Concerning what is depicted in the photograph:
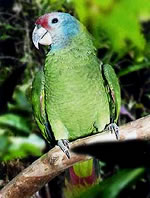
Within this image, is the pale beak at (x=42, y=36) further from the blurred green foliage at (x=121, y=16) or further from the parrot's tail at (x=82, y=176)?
the blurred green foliage at (x=121, y=16)

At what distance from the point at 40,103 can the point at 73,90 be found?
0.14 metres


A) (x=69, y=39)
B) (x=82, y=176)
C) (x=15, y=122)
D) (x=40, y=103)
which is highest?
(x=15, y=122)

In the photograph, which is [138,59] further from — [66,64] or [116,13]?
[116,13]

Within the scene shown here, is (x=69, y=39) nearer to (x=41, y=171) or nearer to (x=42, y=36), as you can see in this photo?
(x=42, y=36)

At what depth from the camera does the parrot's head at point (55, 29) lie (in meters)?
1.22

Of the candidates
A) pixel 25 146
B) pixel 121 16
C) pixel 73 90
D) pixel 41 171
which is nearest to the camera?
pixel 121 16

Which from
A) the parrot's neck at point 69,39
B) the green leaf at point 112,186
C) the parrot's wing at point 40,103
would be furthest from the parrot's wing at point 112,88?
the green leaf at point 112,186

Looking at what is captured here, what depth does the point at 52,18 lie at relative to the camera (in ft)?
4.07

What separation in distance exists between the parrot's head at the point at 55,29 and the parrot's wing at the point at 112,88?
7.0 inches

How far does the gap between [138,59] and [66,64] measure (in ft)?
1.13

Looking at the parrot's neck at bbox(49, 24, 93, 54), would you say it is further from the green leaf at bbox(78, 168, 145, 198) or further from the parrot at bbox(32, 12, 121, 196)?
the green leaf at bbox(78, 168, 145, 198)

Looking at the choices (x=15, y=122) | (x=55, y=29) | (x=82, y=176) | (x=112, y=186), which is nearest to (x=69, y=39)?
(x=55, y=29)

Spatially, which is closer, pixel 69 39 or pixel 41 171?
pixel 41 171

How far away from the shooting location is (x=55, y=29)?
1.25 metres
